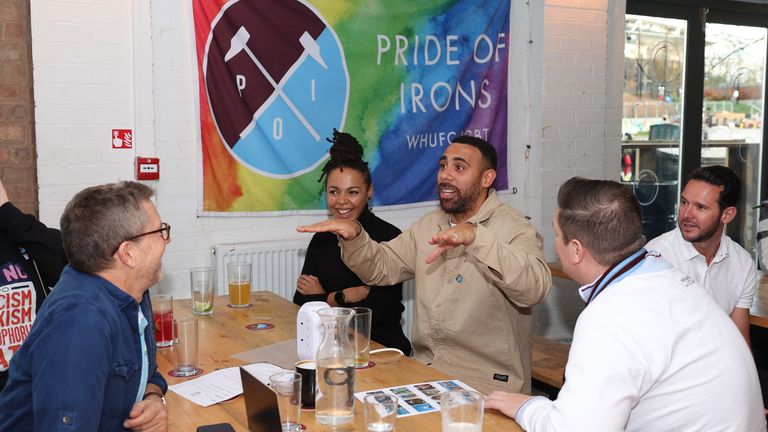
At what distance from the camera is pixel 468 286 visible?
287 centimetres

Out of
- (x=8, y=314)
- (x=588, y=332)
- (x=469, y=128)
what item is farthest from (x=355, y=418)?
(x=469, y=128)

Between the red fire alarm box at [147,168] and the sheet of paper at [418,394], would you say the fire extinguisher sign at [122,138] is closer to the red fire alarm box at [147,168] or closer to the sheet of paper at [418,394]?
the red fire alarm box at [147,168]

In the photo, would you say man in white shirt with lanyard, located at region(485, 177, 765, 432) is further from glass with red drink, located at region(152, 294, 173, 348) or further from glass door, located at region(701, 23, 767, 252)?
glass door, located at region(701, 23, 767, 252)

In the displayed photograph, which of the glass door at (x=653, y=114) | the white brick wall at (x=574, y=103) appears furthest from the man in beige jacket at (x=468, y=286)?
the glass door at (x=653, y=114)

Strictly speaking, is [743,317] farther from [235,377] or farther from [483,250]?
[235,377]

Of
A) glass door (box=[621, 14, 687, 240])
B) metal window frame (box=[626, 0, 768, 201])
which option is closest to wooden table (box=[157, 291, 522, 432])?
glass door (box=[621, 14, 687, 240])

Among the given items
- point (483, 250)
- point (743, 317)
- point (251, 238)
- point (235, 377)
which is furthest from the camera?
point (251, 238)

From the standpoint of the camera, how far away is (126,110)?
3.83 m

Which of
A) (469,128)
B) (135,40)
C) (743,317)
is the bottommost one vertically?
(743,317)

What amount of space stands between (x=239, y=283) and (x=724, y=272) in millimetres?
2066

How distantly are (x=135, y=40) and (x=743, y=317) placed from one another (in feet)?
10.2

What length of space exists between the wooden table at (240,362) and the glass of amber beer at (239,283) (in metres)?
0.05

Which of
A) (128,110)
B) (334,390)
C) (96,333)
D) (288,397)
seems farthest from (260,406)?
(128,110)

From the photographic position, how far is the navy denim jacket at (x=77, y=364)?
1.59 m
